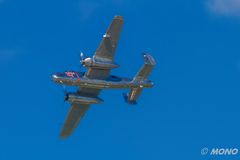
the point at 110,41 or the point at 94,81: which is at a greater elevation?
the point at 110,41

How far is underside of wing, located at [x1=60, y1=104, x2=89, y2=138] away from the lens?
110938 millimetres

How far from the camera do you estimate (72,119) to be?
11112 cm

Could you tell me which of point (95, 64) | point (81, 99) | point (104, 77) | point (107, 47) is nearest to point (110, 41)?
point (107, 47)

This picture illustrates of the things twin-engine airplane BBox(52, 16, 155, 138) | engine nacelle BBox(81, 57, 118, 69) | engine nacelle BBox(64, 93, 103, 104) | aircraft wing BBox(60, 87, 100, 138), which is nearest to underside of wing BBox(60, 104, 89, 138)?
aircraft wing BBox(60, 87, 100, 138)

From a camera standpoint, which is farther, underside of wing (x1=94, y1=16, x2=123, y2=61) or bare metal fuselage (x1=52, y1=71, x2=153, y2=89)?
bare metal fuselage (x1=52, y1=71, x2=153, y2=89)

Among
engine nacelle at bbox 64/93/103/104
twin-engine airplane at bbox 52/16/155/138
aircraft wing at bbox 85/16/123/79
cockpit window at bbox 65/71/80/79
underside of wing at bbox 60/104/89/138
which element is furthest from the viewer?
underside of wing at bbox 60/104/89/138

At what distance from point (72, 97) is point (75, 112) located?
6.74 m

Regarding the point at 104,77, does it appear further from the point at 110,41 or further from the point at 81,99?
the point at 81,99

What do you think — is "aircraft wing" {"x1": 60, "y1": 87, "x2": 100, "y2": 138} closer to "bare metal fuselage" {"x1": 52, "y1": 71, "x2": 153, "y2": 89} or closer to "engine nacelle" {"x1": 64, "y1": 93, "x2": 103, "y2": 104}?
"engine nacelle" {"x1": 64, "y1": 93, "x2": 103, "y2": 104}

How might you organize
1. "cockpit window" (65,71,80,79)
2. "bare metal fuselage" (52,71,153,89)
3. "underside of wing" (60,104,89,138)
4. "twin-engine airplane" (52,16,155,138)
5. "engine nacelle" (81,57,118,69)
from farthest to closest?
"underside of wing" (60,104,89,138)
"engine nacelle" (81,57,118,69)
"cockpit window" (65,71,80,79)
"twin-engine airplane" (52,16,155,138)
"bare metal fuselage" (52,71,153,89)

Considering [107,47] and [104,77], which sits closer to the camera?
[107,47]

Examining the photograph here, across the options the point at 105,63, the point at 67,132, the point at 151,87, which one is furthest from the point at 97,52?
the point at 67,132

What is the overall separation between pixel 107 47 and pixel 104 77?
4.18 m

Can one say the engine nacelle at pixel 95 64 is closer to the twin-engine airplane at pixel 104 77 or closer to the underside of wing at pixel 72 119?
the twin-engine airplane at pixel 104 77
